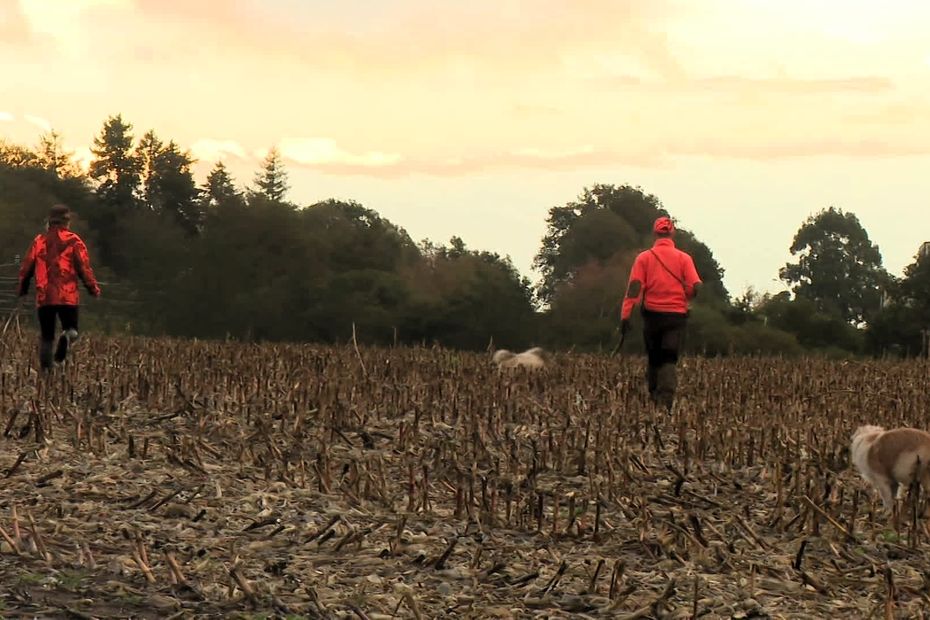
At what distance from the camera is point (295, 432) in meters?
11.2

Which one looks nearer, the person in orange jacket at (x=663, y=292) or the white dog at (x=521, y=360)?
the person in orange jacket at (x=663, y=292)

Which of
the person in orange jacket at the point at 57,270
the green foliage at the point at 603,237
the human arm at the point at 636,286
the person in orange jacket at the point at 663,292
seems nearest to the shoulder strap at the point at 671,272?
the person in orange jacket at the point at 663,292

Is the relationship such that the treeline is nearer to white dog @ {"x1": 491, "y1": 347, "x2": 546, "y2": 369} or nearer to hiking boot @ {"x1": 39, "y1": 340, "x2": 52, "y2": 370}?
white dog @ {"x1": 491, "y1": 347, "x2": 546, "y2": 369}

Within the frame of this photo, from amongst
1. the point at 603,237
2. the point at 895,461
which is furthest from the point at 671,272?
the point at 603,237

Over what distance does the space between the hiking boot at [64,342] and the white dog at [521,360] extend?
5658 mm

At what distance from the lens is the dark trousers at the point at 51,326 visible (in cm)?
1425

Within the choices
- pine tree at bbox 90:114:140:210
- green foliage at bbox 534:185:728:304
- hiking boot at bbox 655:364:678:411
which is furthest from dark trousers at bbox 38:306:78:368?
pine tree at bbox 90:114:140:210

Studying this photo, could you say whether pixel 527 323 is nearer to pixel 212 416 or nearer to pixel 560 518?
pixel 212 416

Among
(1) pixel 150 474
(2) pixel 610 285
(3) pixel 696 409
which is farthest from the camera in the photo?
(2) pixel 610 285

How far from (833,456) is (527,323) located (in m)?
22.2

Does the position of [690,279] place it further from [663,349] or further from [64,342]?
[64,342]

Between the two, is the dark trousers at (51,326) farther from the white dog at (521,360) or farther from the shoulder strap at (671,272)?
the shoulder strap at (671,272)

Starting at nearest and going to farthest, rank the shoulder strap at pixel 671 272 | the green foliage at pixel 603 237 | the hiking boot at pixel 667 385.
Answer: the shoulder strap at pixel 671 272 → the hiking boot at pixel 667 385 → the green foliage at pixel 603 237

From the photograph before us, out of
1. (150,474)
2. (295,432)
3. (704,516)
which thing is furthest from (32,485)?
(704,516)
